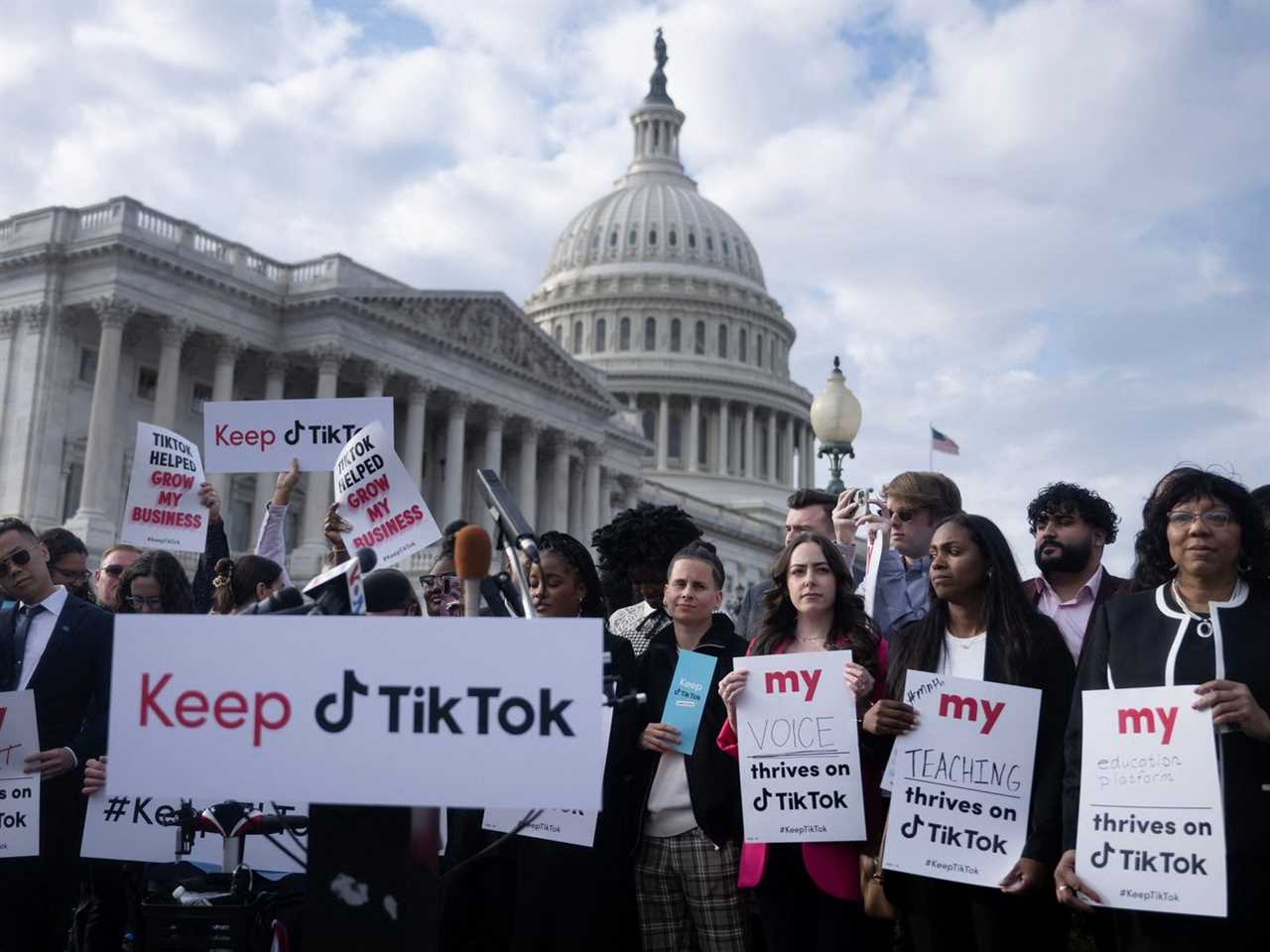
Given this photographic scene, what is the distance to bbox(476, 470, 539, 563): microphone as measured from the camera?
447cm

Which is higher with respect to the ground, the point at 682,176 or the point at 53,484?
the point at 682,176

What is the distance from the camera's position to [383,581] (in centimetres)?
554

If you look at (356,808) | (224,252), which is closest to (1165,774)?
(356,808)

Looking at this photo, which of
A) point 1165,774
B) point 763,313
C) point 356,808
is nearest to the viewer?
point 356,808

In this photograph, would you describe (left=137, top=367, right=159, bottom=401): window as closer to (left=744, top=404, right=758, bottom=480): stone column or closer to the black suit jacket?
the black suit jacket

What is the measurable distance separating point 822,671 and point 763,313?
100m

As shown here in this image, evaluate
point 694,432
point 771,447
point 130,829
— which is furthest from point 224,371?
point 771,447

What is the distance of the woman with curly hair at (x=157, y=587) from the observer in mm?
8078

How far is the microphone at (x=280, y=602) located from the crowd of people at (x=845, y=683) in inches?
28.0

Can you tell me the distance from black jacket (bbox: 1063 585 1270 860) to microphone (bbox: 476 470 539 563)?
2324mm

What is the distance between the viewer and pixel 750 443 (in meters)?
100

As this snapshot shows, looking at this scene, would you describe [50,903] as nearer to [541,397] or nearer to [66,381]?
[66,381]

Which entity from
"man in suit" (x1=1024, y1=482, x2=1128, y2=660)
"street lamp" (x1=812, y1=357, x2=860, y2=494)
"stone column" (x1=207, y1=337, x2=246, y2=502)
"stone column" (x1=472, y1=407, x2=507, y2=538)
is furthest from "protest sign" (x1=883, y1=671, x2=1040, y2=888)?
"stone column" (x1=472, y1=407, x2=507, y2=538)

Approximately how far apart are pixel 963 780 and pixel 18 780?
4.26 m
